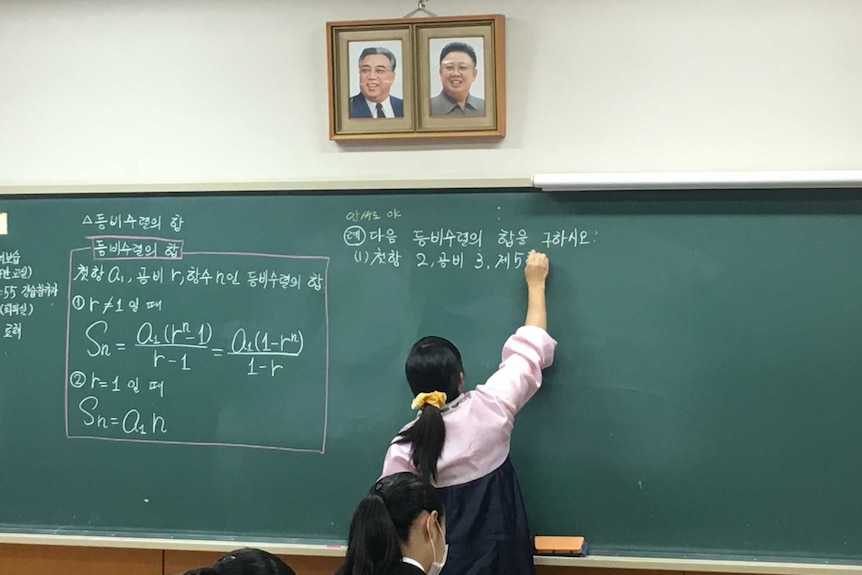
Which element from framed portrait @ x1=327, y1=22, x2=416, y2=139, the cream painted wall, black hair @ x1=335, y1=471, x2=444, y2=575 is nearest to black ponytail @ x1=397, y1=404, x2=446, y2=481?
black hair @ x1=335, y1=471, x2=444, y2=575

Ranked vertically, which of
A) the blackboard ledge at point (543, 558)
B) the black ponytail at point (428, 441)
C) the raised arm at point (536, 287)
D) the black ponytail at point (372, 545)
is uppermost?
the raised arm at point (536, 287)

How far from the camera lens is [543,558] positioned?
2.44 metres

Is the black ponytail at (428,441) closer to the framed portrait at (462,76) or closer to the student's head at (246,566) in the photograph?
the student's head at (246,566)

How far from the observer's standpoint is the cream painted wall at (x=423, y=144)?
96.1 inches

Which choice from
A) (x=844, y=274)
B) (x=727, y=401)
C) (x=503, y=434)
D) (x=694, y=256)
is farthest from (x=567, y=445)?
(x=844, y=274)

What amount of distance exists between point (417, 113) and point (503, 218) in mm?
455

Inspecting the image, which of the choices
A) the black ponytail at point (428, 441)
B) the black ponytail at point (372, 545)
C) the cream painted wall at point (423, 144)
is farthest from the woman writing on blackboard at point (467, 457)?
the cream painted wall at point (423, 144)

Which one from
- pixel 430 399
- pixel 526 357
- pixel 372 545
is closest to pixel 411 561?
pixel 372 545

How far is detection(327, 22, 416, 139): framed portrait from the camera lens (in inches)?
101

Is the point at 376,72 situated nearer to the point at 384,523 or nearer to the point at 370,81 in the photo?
the point at 370,81

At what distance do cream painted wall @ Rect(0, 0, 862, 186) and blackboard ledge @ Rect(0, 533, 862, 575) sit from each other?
1233mm

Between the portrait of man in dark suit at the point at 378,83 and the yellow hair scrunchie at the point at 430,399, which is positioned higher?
the portrait of man in dark suit at the point at 378,83

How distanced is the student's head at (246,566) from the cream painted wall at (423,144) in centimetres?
147

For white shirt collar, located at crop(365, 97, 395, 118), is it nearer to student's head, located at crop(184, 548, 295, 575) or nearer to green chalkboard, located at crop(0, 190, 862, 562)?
green chalkboard, located at crop(0, 190, 862, 562)
